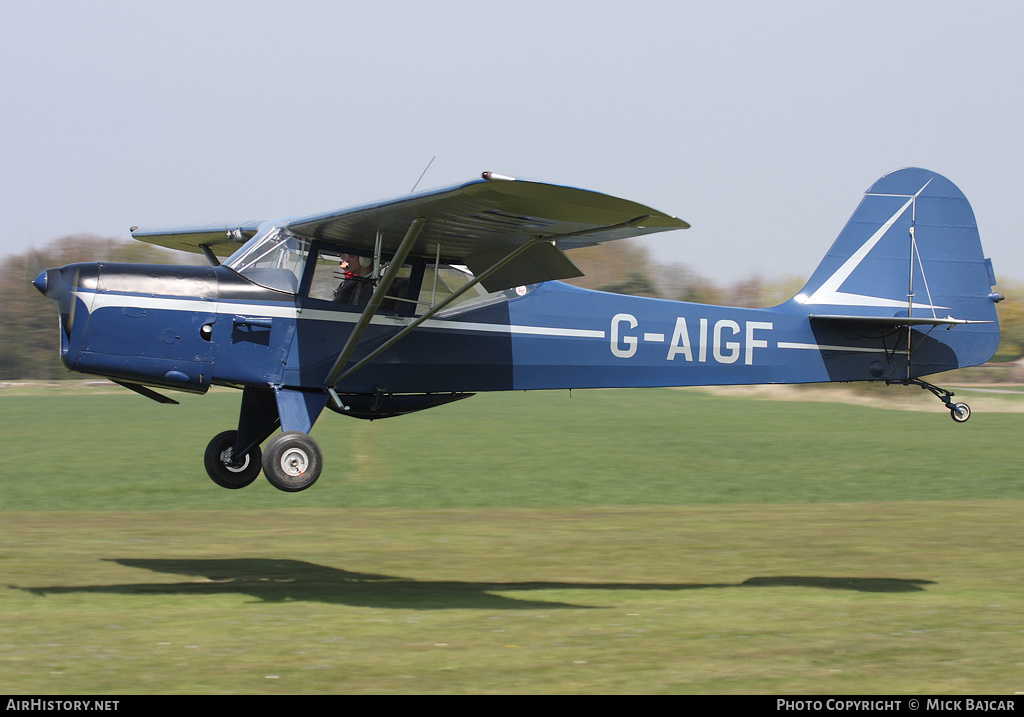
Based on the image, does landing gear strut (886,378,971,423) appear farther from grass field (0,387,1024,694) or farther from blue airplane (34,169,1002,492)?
grass field (0,387,1024,694)

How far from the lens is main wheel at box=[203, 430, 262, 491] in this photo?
10.9 meters

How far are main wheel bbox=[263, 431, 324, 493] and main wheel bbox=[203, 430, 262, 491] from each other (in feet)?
5.44

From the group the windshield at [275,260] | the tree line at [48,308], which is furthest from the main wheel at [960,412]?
the tree line at [48,308]

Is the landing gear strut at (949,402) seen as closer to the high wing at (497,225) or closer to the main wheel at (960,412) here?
the main wheel at (960,412)

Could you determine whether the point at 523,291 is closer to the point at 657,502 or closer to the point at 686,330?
the point at 686,330

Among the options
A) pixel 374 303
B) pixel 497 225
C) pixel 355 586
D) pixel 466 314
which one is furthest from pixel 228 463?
pixel 497 225

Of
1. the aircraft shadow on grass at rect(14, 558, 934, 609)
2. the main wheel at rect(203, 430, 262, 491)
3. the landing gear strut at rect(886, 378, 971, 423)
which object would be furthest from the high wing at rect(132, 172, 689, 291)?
the landing gear strut at rect(886, 378, 971, 423)

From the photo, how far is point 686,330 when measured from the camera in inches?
444

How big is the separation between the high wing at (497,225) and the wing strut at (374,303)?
0.04m

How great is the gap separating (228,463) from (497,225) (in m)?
4.07

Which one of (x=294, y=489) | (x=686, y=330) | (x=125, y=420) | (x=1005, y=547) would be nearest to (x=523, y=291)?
(x=686, y=330)

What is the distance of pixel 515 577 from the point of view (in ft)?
38.7

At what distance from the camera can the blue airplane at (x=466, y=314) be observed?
9156mm

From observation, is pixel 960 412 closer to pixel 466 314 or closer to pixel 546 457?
pixel 466 314
